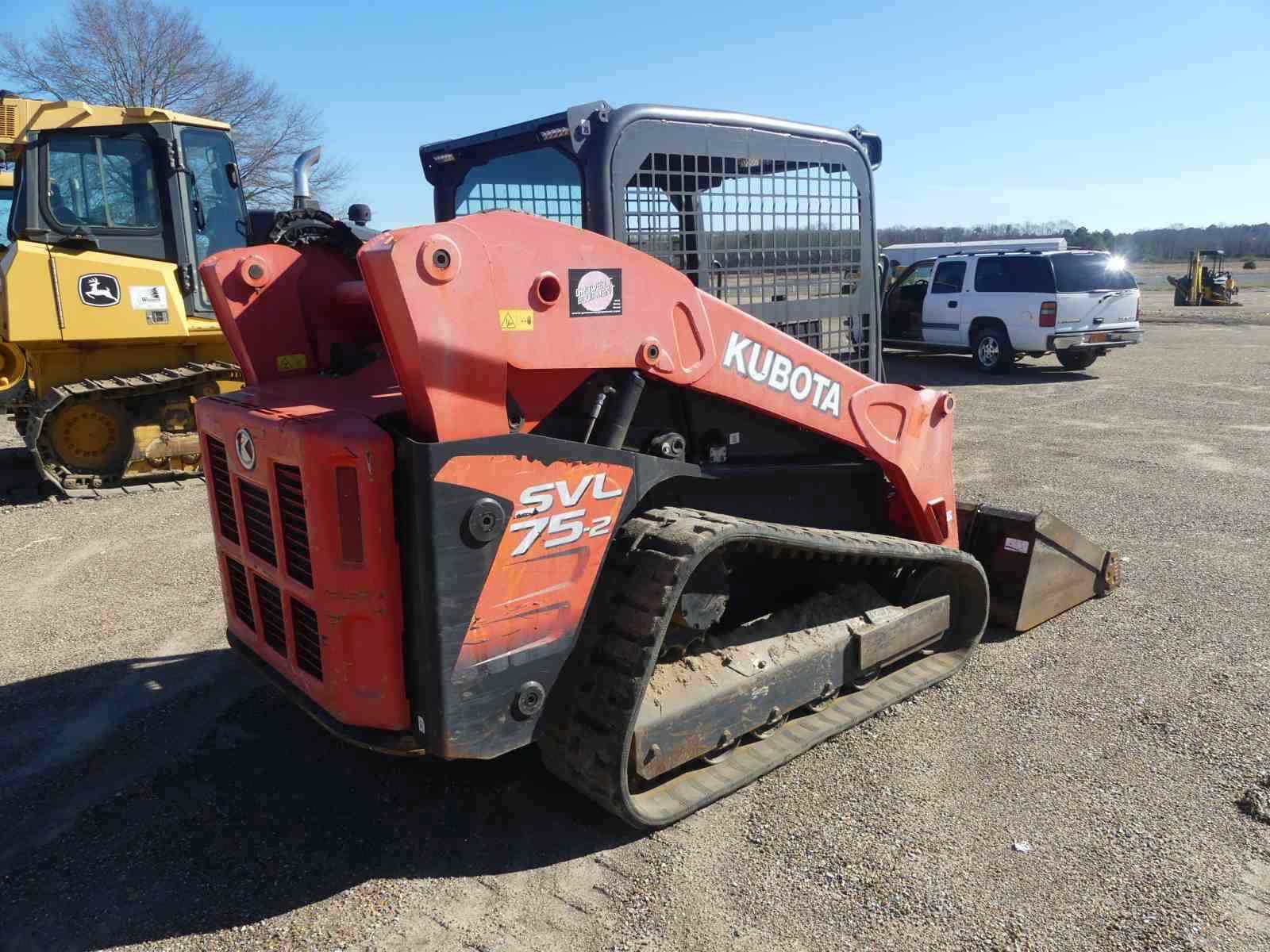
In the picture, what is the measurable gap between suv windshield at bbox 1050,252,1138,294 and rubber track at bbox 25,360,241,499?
490 inches

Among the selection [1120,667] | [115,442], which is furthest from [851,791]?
[115,442]

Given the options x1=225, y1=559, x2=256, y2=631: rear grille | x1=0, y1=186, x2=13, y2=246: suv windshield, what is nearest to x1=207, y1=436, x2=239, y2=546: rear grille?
x1=225, y1=559, x2=256, y2=631: rear grille

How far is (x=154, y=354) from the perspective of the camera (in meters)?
8.68

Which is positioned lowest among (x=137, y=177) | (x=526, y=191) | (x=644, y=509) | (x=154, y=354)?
(x=644, y=509)

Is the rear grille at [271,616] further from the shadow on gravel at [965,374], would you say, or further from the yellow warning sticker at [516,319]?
the shadow on gravel at [965,374]

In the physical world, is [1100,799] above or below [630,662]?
below

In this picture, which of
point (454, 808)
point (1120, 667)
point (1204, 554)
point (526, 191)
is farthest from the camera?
point (1204, 554)

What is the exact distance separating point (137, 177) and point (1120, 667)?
28.2 ft

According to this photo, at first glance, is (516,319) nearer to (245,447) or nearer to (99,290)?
(245,447)

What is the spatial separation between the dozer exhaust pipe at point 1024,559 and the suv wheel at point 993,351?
37.4 feet

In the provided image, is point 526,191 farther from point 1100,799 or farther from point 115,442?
point 115,442

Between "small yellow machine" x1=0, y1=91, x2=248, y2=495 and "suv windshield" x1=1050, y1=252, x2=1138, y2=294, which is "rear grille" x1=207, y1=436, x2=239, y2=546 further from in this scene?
"suv windshield" x1=1050, y1=252, x2=1138, y2=294

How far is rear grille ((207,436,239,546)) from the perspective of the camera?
341cm

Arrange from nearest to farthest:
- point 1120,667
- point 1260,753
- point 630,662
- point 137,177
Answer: point 630,662
point 1260,753
point 1120,667
point 137,177
